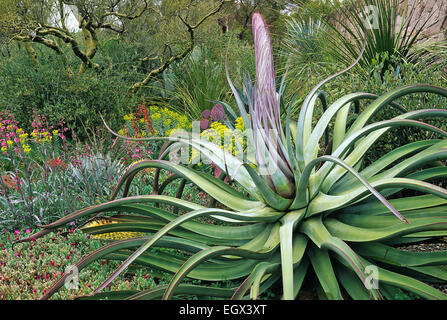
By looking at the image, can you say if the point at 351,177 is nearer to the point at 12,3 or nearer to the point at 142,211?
the point at 142,211

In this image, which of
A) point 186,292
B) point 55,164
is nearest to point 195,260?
point 186,292

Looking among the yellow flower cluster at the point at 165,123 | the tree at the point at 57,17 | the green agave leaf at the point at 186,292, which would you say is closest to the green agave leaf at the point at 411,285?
the green agave leaf at the point at 186,292

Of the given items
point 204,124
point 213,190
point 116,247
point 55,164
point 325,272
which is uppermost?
point 204,124

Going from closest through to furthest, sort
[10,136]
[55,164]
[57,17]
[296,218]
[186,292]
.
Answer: [186,292], [296,218], [55,164], [10,136], [57,17]

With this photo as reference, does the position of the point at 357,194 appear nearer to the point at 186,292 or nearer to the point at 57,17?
the point at 186,292

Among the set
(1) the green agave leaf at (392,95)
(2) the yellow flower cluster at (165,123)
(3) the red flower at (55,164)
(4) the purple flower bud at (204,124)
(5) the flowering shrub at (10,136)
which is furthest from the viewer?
(2) the yellow flower cluster at (165,123)

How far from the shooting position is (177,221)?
4.94 feet

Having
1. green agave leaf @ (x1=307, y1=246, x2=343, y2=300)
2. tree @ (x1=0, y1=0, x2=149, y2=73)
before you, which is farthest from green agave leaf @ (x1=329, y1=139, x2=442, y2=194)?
tree @ (x1=0, y1=0, x2=149, y2=73)

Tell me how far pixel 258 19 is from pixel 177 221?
1036 millimetres

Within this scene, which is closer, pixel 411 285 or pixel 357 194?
pixel 411 285

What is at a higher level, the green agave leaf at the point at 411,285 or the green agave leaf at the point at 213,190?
the green agave leaf at the point at 213,190

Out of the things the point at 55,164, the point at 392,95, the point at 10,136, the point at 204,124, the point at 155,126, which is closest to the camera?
the point at 392,95

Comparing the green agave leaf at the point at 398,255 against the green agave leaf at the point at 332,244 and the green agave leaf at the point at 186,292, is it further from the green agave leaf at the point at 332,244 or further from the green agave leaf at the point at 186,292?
the green agave leaf at the point at 186,292

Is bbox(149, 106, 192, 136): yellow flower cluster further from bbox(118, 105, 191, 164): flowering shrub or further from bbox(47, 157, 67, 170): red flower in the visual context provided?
bbox(47, 157, 67, 170): red flower
